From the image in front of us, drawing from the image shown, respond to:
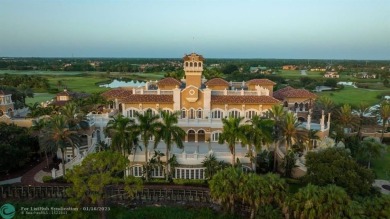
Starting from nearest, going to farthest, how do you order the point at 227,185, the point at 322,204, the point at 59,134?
1. the point at 322,204
2. the point at 227,185
3. the point at 59,134

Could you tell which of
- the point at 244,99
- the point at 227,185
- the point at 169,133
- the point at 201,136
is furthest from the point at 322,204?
the point at 244,99

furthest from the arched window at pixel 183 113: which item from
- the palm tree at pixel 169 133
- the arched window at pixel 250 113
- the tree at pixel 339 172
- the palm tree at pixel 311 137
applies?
the tree at pixel 339 172

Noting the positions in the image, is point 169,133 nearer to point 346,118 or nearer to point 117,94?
point 117,94

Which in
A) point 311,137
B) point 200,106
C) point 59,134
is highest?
point 200,106

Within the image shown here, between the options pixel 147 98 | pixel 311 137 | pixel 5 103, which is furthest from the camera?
pixel 5 103

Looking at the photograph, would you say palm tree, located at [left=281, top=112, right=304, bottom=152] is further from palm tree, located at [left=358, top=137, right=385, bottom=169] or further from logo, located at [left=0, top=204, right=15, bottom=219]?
logo, located at [left=0, top=204, right=15, bottom=219]

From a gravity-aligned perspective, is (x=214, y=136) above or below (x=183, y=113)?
below
